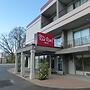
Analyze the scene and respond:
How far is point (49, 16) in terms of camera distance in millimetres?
31859

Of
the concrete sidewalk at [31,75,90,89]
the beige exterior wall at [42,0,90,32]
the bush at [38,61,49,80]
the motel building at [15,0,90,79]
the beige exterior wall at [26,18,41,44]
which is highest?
the beige exterior wall at [26,18,41,44]

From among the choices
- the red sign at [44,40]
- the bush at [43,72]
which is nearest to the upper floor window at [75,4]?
the red sign at [44,40]

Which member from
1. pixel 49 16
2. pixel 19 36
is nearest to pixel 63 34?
pixel 49 16

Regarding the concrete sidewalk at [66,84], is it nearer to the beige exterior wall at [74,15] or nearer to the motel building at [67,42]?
the motel building at [67,42]

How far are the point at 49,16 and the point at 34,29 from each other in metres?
5.94

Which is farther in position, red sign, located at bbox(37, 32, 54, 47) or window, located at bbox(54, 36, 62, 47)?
window, located at bbox(54, 36, 62, 47)

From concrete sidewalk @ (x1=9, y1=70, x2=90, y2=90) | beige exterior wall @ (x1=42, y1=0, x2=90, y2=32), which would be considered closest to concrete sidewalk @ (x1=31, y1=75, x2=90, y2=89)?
concrete sidewalk @ (x1=9, y1=70, x2=90, y2=90)

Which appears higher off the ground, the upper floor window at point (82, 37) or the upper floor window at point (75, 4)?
the upper floor window at point (75, 4)

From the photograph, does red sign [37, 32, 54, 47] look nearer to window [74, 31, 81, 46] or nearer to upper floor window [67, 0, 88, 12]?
window [74, 31, 81, 46]

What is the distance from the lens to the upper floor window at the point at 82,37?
20.4m

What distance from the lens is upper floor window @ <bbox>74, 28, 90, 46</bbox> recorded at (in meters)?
20.4

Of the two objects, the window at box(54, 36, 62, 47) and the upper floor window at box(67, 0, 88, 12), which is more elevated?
the upper floor window at box(67, 0, 88, 12)

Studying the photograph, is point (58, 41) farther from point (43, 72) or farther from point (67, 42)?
point (43, 72)

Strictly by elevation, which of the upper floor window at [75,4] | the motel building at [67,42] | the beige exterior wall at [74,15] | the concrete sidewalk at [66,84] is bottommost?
the concrete sidewalk at [66,84]
